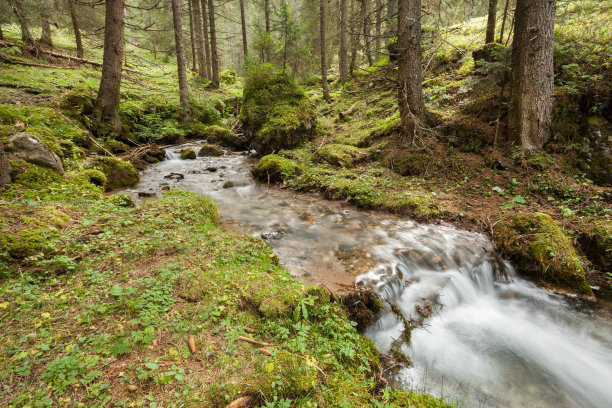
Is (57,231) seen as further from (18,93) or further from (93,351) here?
(18,93)

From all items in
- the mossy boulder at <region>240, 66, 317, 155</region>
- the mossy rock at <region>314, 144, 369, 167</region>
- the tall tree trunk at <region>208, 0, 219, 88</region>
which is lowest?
the mossy rock at <region>314, 144, 369, 167</region>

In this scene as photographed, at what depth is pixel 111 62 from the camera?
9.52 m

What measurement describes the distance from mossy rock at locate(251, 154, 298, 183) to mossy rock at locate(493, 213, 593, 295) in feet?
Answer: 19.8

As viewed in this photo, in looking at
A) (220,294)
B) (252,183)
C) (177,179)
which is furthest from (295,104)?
(220,294)

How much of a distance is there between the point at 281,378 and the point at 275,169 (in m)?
7.47

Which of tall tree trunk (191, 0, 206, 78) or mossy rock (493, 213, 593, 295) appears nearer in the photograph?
mossy rock (493, 213, 593, 295)

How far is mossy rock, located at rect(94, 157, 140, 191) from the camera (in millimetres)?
7711

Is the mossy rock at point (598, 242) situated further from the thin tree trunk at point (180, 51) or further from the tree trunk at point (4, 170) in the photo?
the thin tree trunk at point (180, 51)

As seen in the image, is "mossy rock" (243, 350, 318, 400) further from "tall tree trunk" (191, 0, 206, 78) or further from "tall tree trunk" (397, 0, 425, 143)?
"tall tree trunk" (191, 0, 206, 78)

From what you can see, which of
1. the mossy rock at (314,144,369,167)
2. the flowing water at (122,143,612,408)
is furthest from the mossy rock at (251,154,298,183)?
the flowing water at (122,143,612,408)

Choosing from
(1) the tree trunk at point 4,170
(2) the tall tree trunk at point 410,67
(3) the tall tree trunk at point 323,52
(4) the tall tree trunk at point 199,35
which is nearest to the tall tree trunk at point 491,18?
(2) the tall tree trunk at point 410,67

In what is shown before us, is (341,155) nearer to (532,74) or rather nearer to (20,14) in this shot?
(532,74)

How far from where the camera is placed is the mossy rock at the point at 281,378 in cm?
220

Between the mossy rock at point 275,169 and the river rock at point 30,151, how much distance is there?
5.20 meters
